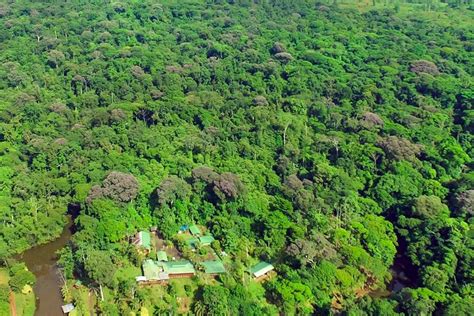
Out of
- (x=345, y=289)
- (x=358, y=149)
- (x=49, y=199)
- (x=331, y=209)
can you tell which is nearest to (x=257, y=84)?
(x=358, y=149)

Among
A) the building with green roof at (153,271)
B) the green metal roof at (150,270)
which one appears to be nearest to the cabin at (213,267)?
the building with green roof at (153,271)

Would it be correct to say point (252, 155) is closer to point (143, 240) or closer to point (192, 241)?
point (192, 241)

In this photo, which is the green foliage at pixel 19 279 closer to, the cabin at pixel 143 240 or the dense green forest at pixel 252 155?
the dense green forest at pixel 252 155

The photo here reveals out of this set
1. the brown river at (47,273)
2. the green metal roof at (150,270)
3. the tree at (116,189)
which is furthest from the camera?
the tree at (116,189)

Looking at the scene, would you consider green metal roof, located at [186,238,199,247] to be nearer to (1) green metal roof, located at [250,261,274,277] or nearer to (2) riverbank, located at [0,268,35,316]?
(1) green metal roof, located at [250,261,274,277]

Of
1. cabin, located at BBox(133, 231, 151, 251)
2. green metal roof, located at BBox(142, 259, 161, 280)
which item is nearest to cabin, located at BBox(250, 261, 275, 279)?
green metal roof, located at BBox(142, 259, 161, 280)

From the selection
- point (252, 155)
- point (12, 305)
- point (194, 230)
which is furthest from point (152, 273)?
point (252, 155)
